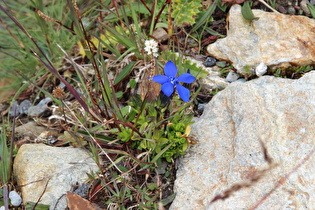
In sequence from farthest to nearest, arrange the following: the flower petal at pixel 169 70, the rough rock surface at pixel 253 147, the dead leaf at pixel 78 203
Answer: the dead leaf at pixel 78 203 → the flower petal at pixel 169 70 → the rough rock surface at pixel 253 147

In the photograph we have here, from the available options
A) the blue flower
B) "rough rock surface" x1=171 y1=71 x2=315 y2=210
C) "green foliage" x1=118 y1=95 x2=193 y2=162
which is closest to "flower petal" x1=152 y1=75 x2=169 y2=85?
the blue flower

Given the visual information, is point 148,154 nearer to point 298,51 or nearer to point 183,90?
point 183,90

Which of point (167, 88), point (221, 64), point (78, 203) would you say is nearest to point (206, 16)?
point (221, 64)

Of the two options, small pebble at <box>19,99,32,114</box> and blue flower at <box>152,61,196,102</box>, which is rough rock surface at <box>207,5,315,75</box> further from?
small pebble at <box>19,99,32,114</box>

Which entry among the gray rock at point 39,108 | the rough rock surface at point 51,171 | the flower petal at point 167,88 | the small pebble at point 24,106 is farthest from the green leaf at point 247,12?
the small pebble at point 24,106

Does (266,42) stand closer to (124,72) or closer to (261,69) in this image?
(261,69)

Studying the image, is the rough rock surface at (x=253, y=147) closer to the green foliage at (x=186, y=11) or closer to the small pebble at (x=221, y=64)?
the small pebble at (x=221, y=64)
